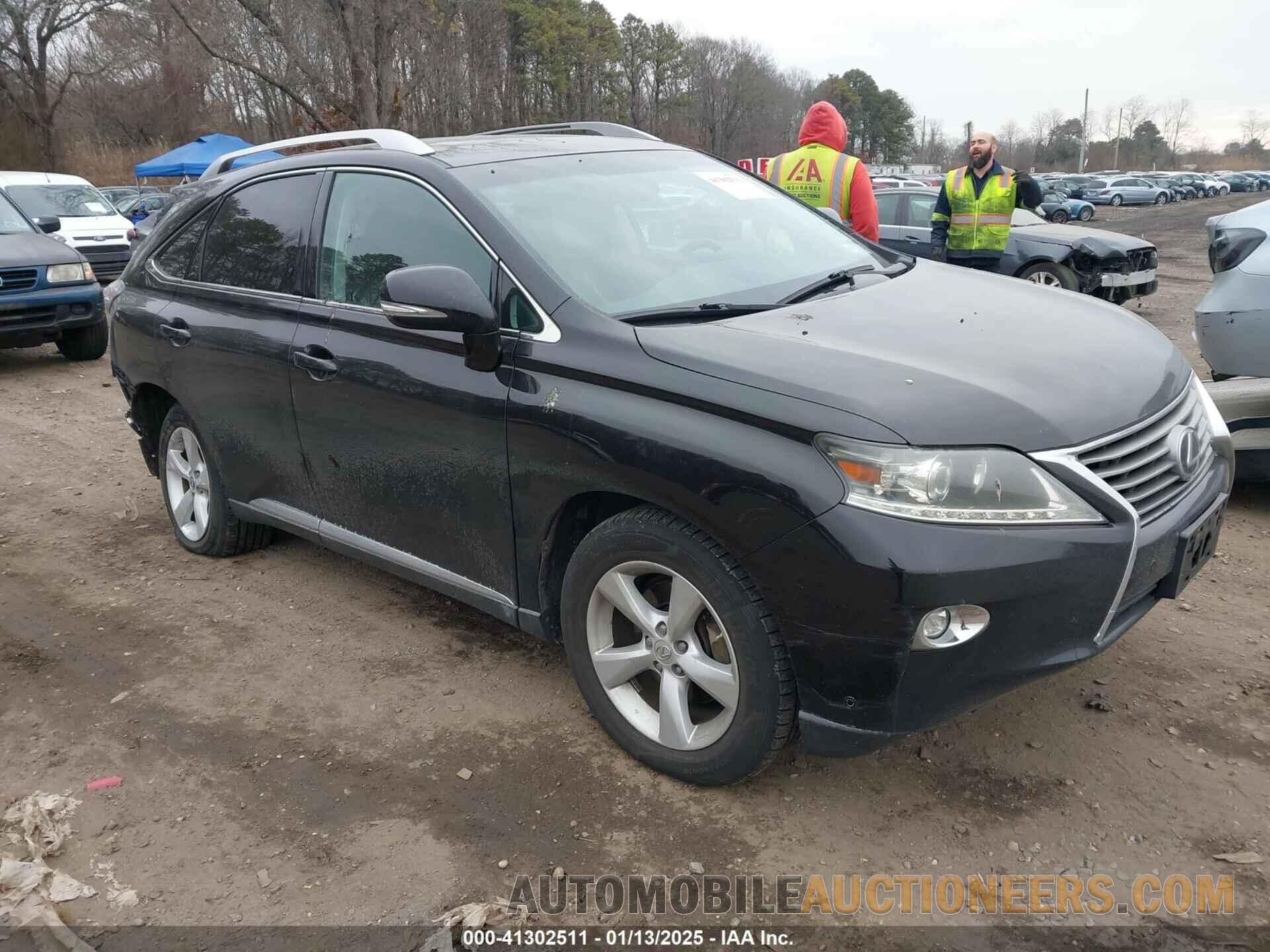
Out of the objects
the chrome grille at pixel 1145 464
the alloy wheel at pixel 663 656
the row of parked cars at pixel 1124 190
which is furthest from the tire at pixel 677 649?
the row of parked cars at pixel 1124 190

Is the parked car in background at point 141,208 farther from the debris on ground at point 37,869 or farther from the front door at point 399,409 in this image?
the debris on ground at point 37,869

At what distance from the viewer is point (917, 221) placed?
1185 centimetres

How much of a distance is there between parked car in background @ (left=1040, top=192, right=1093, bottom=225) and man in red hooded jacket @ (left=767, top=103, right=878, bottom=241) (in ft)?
109

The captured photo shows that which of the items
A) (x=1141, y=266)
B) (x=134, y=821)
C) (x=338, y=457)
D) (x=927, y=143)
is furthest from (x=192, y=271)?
(x=927, y=143)

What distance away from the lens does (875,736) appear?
8.20 feet

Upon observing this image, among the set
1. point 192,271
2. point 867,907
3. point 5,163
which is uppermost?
point 5,163

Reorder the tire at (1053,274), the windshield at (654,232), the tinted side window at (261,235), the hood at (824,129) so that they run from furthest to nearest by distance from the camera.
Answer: the tire at (1053,274), the hood at (824,129), the tinted side window at (261,235), the windshield at (654,232)

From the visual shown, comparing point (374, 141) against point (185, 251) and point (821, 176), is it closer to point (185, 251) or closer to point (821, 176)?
point (185, 251)

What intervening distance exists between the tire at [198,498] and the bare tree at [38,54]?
37.5 metres

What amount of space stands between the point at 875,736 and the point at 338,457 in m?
2.19

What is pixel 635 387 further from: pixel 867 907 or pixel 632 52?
pixel 632 52

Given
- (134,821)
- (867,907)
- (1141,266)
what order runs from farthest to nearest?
(1141,266) < (134,821) < (867,907)

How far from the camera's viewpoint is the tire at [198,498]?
15.1 ft

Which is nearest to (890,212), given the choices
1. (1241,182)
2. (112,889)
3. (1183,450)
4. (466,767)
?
(1183,450)
